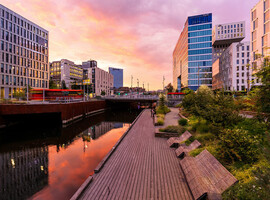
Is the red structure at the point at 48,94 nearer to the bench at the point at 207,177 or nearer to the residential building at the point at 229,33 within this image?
the bench at the point at 207,177

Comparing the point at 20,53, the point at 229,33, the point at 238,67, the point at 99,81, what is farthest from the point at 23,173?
the point at 229,33

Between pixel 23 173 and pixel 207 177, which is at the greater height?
pixel 207 177

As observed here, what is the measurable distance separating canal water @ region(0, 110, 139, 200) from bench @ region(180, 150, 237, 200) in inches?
275

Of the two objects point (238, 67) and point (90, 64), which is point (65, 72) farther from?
point (238, 67)

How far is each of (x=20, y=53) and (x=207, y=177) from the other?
→ 76.3 metres

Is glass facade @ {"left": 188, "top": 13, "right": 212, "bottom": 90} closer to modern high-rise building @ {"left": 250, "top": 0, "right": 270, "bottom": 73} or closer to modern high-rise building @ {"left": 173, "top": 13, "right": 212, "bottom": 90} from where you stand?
modern high-rise building @ {"left": 173, "top": 13, "right": 212, "bottom": 90}

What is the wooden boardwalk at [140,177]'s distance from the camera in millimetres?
6074

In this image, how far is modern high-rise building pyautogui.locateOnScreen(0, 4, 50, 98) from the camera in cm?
5175

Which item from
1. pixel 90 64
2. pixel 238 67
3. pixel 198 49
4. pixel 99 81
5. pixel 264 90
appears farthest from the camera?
pixel 90 64

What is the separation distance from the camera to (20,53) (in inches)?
2279

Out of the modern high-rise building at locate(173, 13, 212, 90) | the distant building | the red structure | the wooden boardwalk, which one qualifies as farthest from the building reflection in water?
the distant building

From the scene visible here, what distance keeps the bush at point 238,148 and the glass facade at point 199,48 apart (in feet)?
248

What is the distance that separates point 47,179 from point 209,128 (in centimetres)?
1358

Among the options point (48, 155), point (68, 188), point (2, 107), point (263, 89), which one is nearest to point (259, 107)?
point (263, 89)
